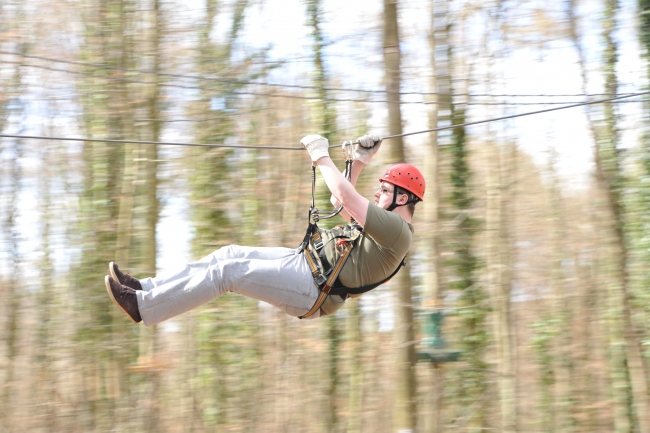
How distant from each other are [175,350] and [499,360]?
4.04 meters

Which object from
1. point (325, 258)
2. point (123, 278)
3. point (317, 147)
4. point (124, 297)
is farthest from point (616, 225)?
point (124, 297)

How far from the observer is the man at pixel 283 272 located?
141 inches

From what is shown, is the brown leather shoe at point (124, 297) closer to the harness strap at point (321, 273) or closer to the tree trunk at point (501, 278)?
the harness strap at point (321, 273)

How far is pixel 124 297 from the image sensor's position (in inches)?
138

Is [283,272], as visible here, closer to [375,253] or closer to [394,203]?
[375,253]

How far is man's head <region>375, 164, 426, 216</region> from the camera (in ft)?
13.5

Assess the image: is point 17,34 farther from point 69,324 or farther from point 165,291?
point 165,291

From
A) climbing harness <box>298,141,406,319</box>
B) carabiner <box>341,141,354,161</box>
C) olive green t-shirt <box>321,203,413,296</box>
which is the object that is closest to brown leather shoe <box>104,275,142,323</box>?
climbing harness <box>298,141,406,319</box>

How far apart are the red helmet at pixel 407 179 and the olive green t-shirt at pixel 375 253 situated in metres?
0.26

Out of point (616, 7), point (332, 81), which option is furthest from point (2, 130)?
point (616, 7)

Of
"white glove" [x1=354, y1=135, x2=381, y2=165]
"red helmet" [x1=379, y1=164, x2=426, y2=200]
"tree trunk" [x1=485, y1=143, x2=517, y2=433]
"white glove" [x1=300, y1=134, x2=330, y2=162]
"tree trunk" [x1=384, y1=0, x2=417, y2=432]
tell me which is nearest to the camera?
"white glove" [x1=300, y1=134, x2=330, y2=162]

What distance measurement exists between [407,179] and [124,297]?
165 centimetres

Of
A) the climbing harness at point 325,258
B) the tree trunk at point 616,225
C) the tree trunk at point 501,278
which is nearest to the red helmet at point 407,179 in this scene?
the climbing harness at point 325,258

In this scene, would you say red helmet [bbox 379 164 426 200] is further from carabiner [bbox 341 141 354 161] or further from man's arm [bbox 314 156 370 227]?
man's arm [bbox 314 156 370 227]
